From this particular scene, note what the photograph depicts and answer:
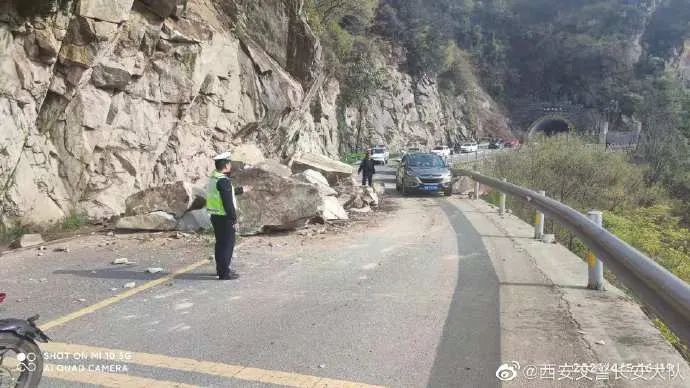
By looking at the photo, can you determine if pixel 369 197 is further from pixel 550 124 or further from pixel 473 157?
pixel 550 124

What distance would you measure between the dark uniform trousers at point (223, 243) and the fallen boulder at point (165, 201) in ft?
13.3

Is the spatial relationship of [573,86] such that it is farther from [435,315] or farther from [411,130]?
[435,315]

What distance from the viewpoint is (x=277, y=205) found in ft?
33.6

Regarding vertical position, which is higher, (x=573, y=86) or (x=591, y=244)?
(x=573, y=86)

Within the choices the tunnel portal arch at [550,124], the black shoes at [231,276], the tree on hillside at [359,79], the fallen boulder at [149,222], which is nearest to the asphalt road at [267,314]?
the black shoes at [231,276]

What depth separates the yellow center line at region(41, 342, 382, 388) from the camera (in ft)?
12.0

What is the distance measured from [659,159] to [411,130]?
88.1 feet

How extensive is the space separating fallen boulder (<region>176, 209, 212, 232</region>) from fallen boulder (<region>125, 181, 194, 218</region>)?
284mm

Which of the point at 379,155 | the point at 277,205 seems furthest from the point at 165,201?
the point at 379,155

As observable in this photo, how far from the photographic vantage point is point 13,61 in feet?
30.4

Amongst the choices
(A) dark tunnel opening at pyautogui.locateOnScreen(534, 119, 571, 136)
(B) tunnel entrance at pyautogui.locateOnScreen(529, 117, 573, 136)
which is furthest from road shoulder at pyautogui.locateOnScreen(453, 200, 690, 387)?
(A) dark tunnel opening at pyautogui.locateOnScreen(534, 119, 571, 136)

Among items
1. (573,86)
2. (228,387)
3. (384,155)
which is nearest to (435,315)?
(228,387)

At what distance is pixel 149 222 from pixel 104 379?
21.8 feet

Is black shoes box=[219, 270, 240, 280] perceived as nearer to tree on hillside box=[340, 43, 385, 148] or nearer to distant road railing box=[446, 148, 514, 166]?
distant road railing box=[446, 148, 514, 166]
